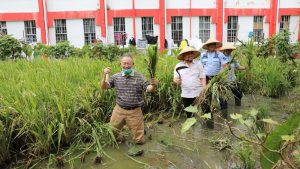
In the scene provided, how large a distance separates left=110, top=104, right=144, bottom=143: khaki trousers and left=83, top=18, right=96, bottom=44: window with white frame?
17.2 meters

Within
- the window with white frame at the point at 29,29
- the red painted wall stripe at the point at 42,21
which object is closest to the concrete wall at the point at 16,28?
the window with white frame at the point at 29,29

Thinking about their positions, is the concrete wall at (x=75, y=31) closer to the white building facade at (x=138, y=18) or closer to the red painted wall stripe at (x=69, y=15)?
the white building facade at (x=138, y=18)

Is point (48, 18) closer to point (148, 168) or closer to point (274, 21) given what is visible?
point (274, 21)

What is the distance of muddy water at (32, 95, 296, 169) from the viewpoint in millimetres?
3715

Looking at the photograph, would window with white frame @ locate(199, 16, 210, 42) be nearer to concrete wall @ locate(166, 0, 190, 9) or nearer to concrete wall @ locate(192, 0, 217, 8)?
concrete wall @ locate(192, 0, 217, 8)

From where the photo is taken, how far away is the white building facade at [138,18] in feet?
67.2

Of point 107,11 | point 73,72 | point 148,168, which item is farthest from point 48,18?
point 148,168

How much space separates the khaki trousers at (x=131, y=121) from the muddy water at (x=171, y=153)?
15cm

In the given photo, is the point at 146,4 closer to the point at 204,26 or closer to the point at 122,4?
the point at 122,4

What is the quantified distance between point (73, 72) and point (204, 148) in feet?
9.15

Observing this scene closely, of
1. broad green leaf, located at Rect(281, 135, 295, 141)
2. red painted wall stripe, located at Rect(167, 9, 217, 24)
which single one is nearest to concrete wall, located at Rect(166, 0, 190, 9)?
red painted wall stripe, located at Rect(167, 9, 217, 24)

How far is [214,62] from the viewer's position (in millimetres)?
5574

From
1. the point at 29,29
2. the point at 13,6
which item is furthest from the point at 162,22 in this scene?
the point at 13,6

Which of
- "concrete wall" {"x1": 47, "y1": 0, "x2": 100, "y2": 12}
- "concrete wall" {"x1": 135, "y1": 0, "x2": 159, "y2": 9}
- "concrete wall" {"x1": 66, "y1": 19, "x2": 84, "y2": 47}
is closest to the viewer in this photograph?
"concrete wall" {"x1": 47, "y1": 0, "x2": 100, "y2": 12}
